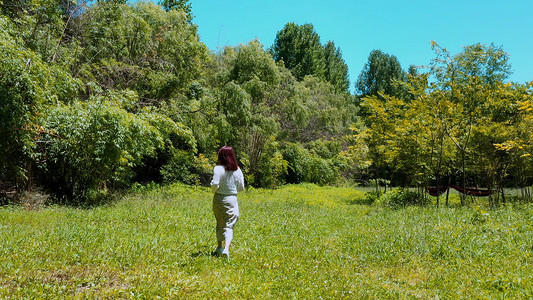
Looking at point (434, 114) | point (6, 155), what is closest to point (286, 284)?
point (6, 155)

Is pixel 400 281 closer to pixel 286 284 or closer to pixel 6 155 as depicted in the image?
pixel 286 284

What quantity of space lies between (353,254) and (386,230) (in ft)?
6.80

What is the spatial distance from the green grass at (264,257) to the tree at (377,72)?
45944 mm

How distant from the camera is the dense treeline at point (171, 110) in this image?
1054cm

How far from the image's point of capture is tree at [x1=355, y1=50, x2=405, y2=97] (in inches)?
2078

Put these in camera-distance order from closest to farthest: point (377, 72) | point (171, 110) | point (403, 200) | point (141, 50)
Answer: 1. point (403, 200)
2. point (171, 110)
3. point (141, 50)
4. point (377, 72)

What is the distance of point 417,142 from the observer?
13734 mm

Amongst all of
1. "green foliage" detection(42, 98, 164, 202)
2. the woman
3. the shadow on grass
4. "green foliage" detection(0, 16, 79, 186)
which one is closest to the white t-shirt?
the woman

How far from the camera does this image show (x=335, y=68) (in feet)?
157

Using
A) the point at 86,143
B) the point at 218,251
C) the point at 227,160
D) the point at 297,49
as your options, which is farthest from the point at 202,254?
the point at 297,49

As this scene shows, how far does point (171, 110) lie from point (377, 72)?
42548mm

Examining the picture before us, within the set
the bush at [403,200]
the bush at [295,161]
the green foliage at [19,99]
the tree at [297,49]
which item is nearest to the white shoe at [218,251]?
the green foliage at [19,99]

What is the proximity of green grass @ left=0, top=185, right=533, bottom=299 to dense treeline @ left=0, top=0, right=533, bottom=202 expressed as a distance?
7.72 ft

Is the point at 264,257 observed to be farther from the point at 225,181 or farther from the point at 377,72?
the point at 377,72
